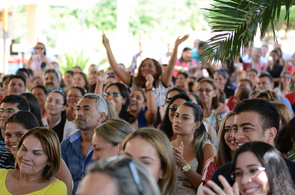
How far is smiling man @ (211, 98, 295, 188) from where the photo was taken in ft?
9.24

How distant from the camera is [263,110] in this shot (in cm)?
288

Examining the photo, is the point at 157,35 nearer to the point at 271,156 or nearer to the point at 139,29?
the point at 139,29

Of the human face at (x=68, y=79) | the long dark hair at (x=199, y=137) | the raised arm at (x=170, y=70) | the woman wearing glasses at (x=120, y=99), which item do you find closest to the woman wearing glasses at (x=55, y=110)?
the woman wearing glasses at (x=120, y=99)

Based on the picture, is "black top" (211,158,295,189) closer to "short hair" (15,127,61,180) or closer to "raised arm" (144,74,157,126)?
"short hair" (15,127,61,180)

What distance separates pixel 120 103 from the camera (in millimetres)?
5727

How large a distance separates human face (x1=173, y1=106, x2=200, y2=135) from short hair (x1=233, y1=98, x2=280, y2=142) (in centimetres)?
106

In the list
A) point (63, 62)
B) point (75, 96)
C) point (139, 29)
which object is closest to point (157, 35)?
point (139, 29)

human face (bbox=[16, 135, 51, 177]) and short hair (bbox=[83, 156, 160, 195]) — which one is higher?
short hair (bbox=[83, 156, 160, 195])

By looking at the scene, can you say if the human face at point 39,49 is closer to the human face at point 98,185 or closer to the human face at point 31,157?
the human face at point 31,157

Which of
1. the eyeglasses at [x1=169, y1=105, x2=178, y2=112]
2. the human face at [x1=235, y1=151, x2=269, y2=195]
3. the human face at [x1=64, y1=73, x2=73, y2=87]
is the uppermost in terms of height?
the human face at [x1=64, y1=73, x2=73, y2=87]

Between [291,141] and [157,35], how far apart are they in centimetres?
2734

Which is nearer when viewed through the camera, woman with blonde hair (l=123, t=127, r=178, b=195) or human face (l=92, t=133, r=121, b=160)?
woman with blonde hair (l=123, t=127, r=178, b=195)

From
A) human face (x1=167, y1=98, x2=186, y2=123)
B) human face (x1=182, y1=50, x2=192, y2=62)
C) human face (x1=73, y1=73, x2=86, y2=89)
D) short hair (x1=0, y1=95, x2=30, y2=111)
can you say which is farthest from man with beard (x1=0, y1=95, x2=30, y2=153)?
human face (x1=182, y1=50, x2=192, y2=62)

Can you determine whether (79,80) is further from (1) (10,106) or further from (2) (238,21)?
(2) (238,21)
